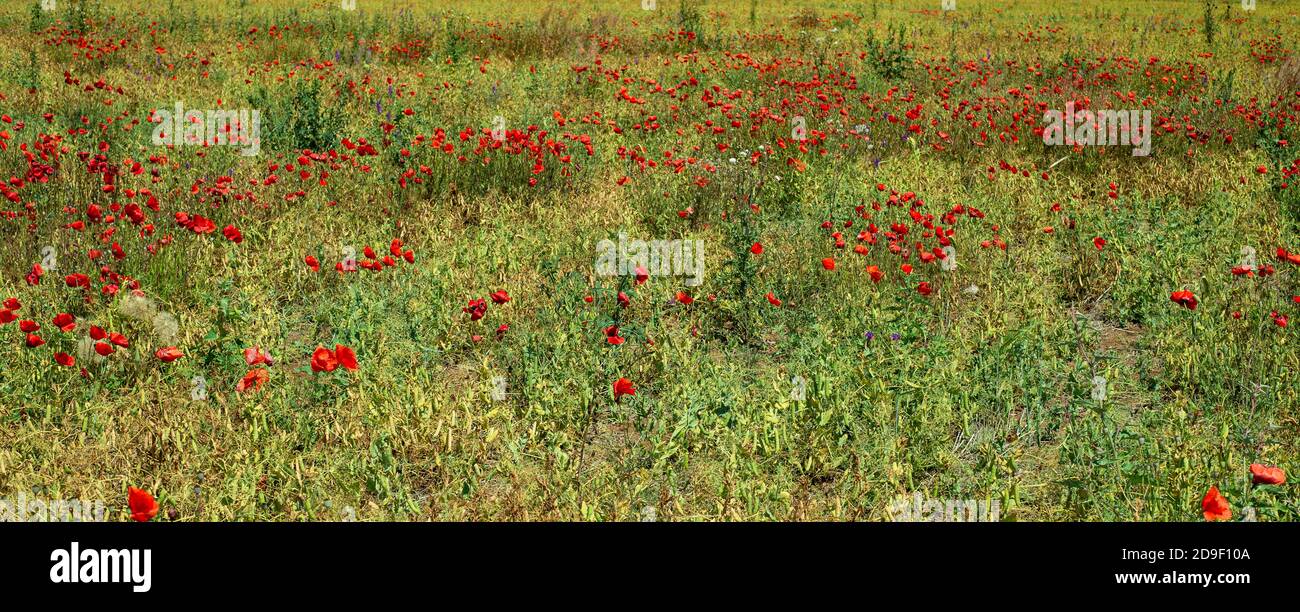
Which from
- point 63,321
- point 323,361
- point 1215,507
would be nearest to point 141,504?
point 323,361

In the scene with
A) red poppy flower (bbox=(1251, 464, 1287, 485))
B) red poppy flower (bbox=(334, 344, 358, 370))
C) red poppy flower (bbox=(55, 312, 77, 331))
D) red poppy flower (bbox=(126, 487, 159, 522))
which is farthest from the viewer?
red poppy flower (bbox=(55, 312, 77, 331))

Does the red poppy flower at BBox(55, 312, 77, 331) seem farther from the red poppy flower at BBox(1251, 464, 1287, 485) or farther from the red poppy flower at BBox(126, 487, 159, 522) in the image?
the red poppy flower at BBox(1251, 464, 1287, 485)

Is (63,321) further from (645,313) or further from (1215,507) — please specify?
(1215,507)

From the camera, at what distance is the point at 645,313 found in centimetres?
405

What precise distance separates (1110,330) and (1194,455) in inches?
49.2

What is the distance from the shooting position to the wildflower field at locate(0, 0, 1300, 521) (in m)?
2.78

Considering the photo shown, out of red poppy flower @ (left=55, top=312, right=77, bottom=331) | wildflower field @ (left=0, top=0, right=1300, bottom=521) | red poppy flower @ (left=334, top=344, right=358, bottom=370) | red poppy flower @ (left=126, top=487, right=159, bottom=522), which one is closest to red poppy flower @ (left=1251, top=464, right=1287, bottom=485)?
wildflower field @ (left=0, top=0, right=1300, bottom=521)

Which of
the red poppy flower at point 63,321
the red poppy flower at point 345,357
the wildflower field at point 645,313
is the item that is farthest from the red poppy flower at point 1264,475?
the red poppy flower at point 63,321

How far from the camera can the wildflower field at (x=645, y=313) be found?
278cm

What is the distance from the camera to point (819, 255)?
455 cm

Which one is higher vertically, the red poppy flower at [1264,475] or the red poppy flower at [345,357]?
the red poppy flower at [345,357]

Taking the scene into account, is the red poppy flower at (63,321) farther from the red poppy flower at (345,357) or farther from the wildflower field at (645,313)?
the red poppy flower at (345,357)


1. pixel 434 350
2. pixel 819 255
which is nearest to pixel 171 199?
pixel 434 350

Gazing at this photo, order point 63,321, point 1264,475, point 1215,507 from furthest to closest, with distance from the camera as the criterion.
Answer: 1. point 63,321
2. point 1264,475
3. point 1215,507
